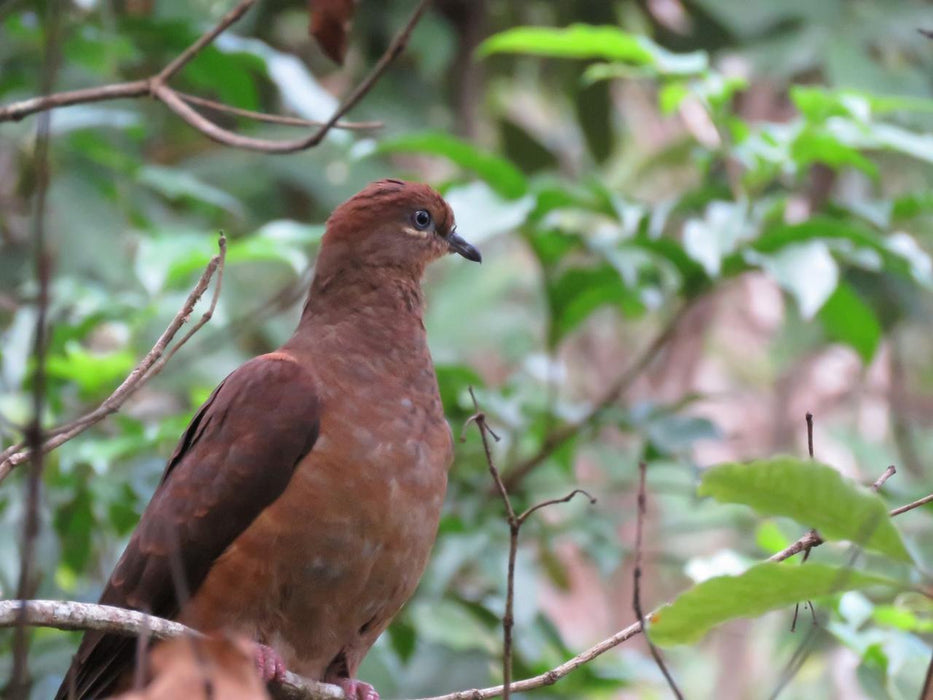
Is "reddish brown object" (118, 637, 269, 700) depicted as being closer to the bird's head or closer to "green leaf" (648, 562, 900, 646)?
"green leaf" (648, 562, 900, 646)

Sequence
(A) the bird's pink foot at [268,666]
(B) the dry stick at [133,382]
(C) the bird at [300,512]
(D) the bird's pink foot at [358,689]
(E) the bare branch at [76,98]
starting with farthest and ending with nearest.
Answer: (D) the bird's pink foot at [358,689], (C) the bird at [300,512], (A) the bird's pink foot at [268,666], (E) the bare branch at [76,98], (B) the dry stick at [133,382]

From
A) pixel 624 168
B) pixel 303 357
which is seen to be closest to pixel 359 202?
pixel 303 357

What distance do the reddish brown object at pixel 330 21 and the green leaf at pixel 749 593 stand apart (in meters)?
1.53

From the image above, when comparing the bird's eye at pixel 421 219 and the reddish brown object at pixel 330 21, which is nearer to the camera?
the reddish brown object at pixel 330 21

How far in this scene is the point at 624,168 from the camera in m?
7.78

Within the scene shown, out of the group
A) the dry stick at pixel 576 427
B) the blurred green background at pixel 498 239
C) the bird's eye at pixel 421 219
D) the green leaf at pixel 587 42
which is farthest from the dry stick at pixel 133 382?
the dry stick at pixel 576 427

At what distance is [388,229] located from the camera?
3.35m

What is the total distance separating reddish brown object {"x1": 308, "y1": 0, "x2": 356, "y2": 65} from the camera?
2570mm

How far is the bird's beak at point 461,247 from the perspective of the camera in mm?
3504

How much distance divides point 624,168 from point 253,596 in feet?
18.3

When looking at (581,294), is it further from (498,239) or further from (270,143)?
(498,239)

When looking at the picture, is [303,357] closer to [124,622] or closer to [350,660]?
[350,660]

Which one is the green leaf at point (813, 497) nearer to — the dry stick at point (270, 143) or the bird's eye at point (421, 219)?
the dry stick at point (270, 143)

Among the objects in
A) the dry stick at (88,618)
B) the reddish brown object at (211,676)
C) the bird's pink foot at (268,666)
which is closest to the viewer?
the reddish brown object at (211,676)
